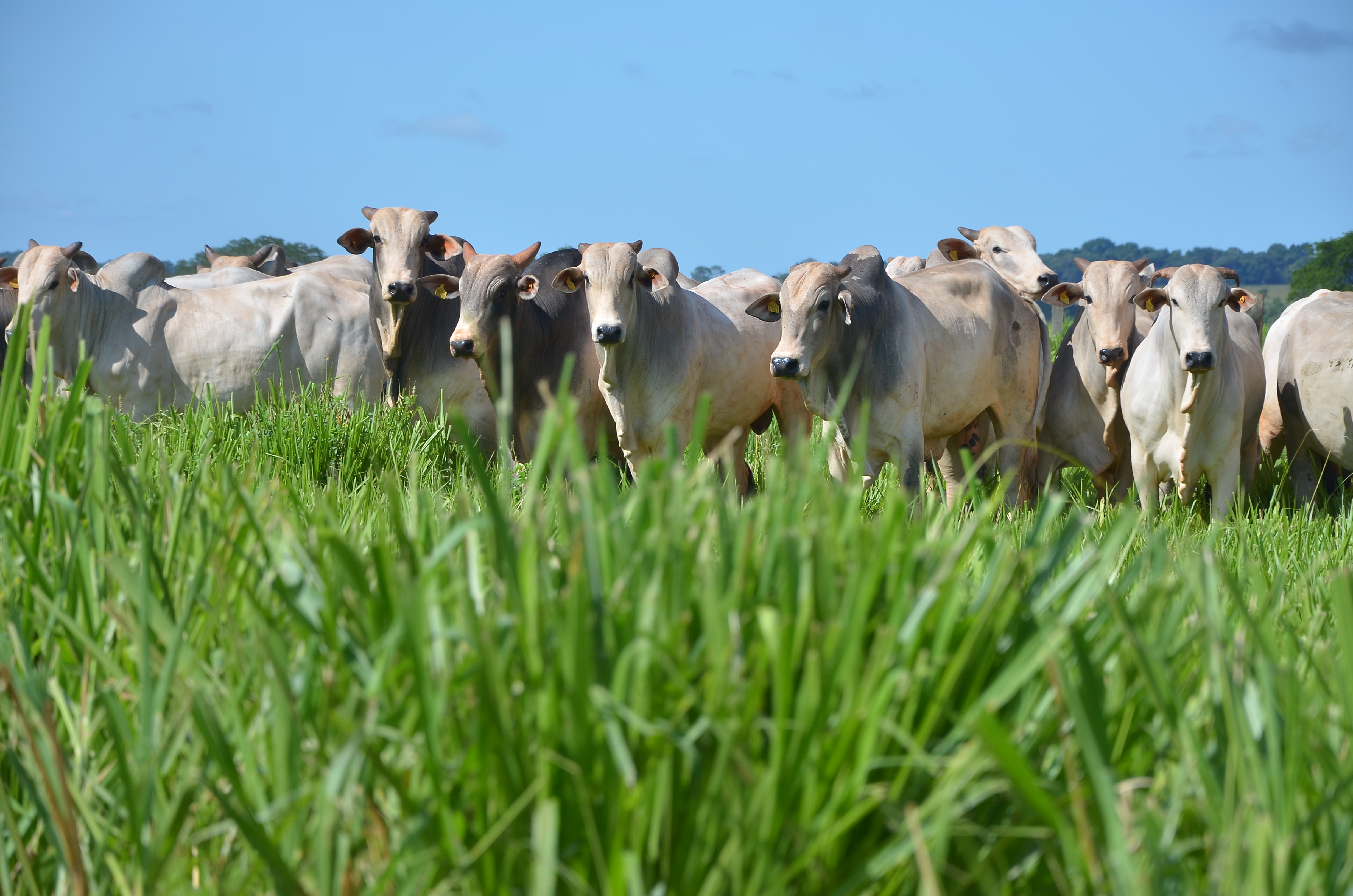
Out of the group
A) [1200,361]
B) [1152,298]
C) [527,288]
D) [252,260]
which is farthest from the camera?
[252,260]

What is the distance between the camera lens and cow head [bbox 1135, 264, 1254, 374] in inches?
249

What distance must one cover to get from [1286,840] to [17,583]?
5.83ft

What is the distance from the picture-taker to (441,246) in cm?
811

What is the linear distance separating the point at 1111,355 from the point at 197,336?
6.12 metres

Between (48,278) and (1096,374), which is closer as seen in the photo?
(1096,374)

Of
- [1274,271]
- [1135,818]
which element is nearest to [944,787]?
[1135,818]

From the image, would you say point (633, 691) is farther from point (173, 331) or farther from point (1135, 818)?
point (173, 331)

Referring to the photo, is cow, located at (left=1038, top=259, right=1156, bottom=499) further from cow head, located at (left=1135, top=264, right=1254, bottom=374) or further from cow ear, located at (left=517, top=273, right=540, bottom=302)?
cow ear, located at (left=517, top=273, right=540, bottom=302)

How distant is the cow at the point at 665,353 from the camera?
675 cm

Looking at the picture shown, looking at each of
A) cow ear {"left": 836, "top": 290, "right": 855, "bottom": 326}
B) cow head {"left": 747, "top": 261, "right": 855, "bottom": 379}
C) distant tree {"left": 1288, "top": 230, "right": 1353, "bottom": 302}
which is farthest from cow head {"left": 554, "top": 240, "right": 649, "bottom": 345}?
distant tree {"left": 1288, "top": 230, "right": 1353, "bottom": 302}

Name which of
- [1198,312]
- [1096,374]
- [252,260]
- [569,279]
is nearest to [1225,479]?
[1198,312]

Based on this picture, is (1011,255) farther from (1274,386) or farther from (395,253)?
(395,253)

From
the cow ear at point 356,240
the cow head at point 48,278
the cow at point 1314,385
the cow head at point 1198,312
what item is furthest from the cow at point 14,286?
the cow at point 1314,385

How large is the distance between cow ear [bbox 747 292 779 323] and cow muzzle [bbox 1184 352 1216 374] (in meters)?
2.19
